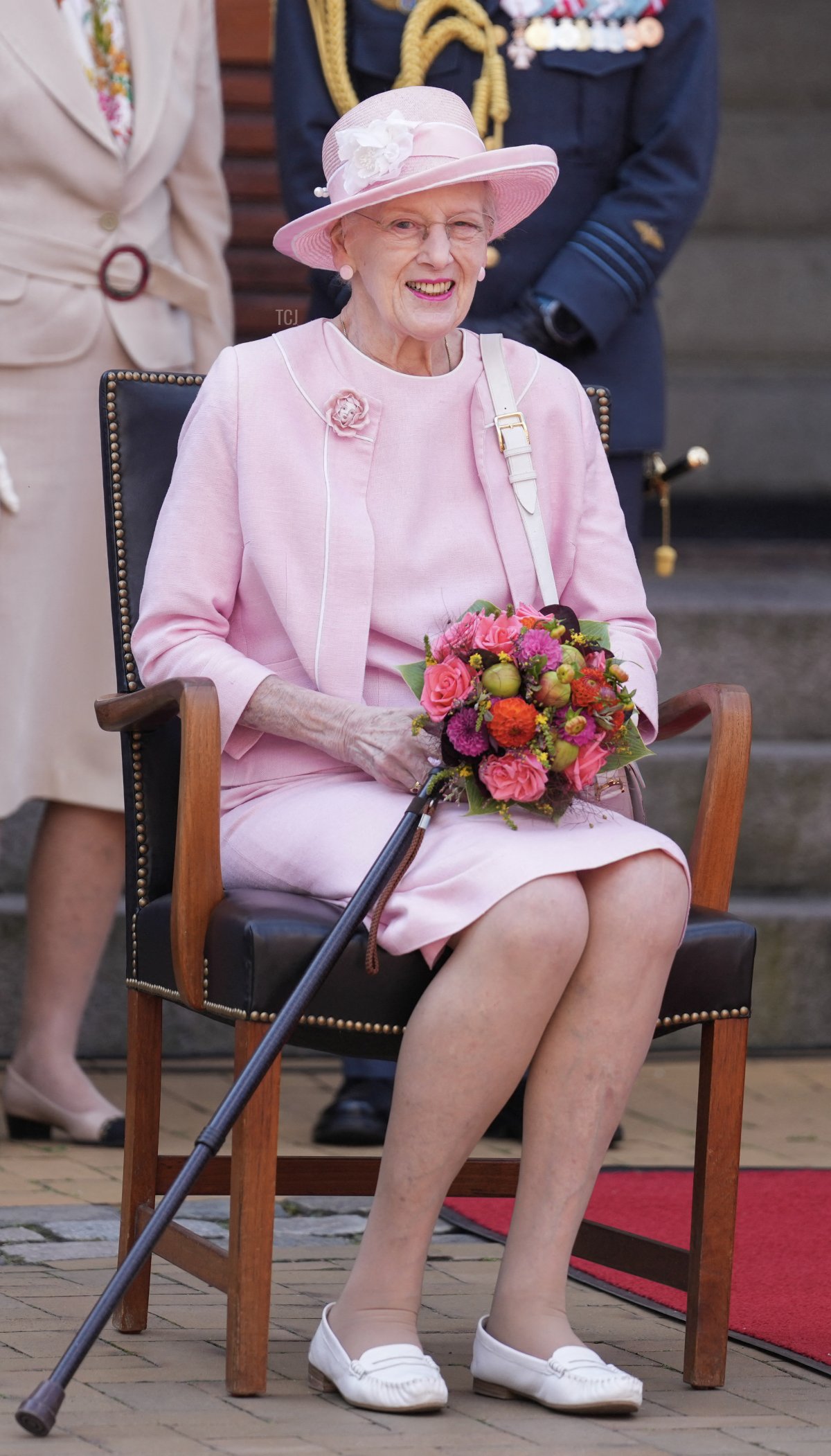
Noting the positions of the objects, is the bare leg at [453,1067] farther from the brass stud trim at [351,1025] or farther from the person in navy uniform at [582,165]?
the person in navy uniform at [582,165]

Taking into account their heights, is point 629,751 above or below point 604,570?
below

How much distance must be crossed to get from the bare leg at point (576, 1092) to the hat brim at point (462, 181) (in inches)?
33.2

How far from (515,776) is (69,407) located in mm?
1586

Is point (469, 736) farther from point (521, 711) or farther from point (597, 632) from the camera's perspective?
point (597, 632)

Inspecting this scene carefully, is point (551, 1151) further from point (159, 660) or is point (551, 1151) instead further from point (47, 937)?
point (47, 937)

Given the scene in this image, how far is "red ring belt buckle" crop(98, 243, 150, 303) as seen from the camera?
397cm

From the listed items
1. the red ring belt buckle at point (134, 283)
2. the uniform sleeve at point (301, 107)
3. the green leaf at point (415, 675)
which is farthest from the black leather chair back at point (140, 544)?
the uniform sleeve at point (301, 107)

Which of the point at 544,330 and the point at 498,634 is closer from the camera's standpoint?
the point at 498,634

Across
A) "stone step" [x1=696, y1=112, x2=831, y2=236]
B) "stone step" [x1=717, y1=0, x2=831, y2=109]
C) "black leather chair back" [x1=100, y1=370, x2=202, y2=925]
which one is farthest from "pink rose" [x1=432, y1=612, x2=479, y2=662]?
"stone step" [x1=717, y1=0, x2=831, y2=109]

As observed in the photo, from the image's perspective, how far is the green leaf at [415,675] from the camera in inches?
109

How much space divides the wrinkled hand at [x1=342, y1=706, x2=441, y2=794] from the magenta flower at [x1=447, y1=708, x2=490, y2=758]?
0.08 m

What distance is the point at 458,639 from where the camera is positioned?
2.71 metres

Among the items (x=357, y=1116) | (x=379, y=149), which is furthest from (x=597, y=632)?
(x=357, y=1116)

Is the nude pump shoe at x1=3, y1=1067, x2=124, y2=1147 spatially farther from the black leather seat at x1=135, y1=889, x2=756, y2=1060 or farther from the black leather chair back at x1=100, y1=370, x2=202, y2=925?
the black leather seat at x1=135, y1=889, x2=756, y2=1060
